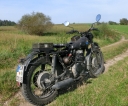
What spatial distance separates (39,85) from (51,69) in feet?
1.46

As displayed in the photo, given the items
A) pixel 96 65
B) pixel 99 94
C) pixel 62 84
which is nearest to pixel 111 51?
pixel 96 65

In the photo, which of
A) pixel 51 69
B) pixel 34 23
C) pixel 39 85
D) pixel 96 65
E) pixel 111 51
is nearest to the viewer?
pixel 39 85

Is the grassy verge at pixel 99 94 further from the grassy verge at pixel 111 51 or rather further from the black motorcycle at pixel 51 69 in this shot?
the grassy verge at pixel 111 51

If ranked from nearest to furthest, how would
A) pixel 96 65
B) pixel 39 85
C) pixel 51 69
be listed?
pixel 39 85 < pixel 51 69 < pixel 96 65

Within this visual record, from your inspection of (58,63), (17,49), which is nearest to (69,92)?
(58,63)

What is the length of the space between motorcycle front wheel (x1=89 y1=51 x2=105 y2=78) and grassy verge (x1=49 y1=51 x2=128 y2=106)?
407 mm

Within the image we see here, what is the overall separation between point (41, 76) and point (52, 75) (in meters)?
0.28

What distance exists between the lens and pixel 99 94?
405 centimetres

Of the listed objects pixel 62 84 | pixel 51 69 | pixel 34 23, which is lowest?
pixel 62 84

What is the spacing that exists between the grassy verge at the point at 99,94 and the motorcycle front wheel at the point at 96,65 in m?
0.41

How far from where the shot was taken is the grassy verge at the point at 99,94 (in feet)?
12.0

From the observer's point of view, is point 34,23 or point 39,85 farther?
point 34,23

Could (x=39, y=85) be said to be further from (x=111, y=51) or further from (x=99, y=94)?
(x=111, y=51)

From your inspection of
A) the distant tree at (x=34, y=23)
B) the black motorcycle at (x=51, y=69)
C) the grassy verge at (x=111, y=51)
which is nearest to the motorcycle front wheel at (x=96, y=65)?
the black motorcycle at (x=51, y=69)
